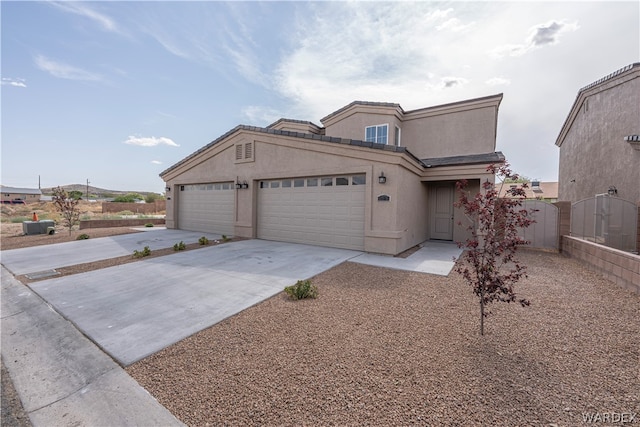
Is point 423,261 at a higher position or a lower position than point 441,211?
lower

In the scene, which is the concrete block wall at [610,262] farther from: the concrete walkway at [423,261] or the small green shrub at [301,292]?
the small green shrub at [301,292]

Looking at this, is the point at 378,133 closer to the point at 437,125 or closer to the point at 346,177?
the point at 437,125

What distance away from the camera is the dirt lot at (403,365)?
216cm

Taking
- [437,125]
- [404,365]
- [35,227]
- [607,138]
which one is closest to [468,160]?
[437,125]

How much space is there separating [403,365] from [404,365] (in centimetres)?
1

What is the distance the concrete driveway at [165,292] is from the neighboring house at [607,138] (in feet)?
35.5

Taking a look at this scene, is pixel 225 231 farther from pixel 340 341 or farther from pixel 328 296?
pixel 340 341

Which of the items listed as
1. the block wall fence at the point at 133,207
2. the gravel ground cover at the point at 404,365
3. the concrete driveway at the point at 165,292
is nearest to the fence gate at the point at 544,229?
the gravel ground cover at the point at 404,365

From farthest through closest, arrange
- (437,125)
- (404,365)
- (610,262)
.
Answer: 1. (437,125)
2. (610,262)
3. (404,365)

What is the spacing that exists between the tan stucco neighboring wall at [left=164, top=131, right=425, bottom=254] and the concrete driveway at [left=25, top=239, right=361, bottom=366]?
4.97ft

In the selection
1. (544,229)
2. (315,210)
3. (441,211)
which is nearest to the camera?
(544,229)

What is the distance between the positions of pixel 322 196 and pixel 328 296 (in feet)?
17.8

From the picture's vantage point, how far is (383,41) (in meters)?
8.85

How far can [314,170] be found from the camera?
31.9ft
